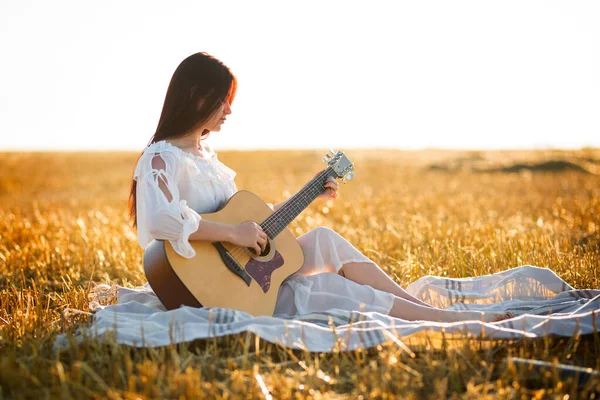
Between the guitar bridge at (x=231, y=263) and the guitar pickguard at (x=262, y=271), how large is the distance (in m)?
0.05

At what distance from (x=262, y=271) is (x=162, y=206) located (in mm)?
692

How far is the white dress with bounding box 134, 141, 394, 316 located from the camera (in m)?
2.99

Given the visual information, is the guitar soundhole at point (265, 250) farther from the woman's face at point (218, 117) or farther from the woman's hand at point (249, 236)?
the woman's face at point (218, 117)

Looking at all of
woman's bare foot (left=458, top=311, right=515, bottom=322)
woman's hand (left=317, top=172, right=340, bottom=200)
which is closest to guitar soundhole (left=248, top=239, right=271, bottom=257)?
woman's hand (left=317, top=172, right=340, bottom=200)

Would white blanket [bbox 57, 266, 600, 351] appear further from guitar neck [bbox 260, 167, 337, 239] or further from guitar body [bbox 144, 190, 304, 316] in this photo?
guitar neck [bbox 260, 167, 337, 239]

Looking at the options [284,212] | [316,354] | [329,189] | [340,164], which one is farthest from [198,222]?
[340,164]

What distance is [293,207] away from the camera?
3.53 m

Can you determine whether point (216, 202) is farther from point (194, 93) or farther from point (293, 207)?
point (194, 93)

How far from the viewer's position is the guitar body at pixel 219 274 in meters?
3.01

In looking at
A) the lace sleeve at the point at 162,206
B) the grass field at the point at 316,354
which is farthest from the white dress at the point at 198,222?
the grass field at the point at 316,354

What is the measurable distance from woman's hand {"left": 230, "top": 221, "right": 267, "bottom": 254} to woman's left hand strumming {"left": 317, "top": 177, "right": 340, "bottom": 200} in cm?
69

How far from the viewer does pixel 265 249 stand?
3.39 meters

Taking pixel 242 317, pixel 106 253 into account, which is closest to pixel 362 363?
pixel 242 317

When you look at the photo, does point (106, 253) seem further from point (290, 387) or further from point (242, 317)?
point (290, 387)
